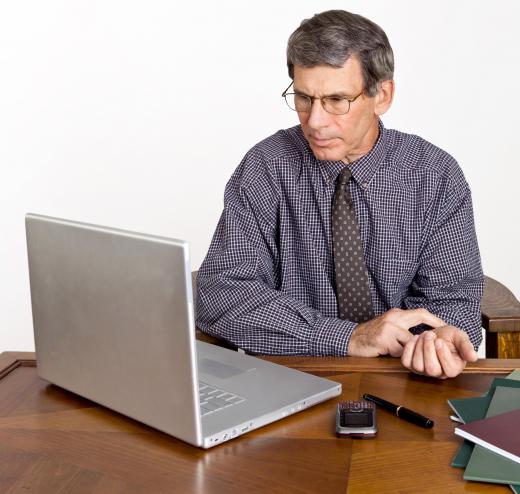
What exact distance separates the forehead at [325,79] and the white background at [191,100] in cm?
190

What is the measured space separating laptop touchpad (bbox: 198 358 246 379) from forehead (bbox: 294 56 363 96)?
816 millimetres

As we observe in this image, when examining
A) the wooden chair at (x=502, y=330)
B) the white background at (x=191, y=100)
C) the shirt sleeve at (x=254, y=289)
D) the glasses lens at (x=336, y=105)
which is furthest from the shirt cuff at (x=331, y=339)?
the white background at (x=191, y=100)

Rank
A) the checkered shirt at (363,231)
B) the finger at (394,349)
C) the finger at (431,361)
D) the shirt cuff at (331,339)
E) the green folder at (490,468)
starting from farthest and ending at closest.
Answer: the checkered shirt at (363,231) → the shirt cuff at (331,339) → the finger at (394,349) → the finger at (431,361) → the green folder at (490,468)

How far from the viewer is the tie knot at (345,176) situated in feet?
8.29

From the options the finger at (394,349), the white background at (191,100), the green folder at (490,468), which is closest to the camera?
the green folder at (490,468)

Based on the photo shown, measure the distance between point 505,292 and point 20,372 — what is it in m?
1.41

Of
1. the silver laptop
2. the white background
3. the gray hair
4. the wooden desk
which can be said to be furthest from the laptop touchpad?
the white background

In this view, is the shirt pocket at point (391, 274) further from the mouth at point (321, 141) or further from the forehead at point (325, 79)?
the forehead at point (325, 79)

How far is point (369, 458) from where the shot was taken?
1.49 metres

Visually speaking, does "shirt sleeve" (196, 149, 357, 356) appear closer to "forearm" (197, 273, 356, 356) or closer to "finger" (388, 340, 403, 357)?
"forearm" (197, 273, 356, 356)

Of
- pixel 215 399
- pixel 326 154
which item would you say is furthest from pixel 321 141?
pixel 215 399

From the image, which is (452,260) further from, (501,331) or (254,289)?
(254,289)

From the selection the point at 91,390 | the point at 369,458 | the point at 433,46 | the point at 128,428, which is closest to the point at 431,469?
the point at 369,458

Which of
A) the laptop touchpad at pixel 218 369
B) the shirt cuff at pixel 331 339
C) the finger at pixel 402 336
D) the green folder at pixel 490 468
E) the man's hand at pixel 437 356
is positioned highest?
the man's hand at pixel 437 356
